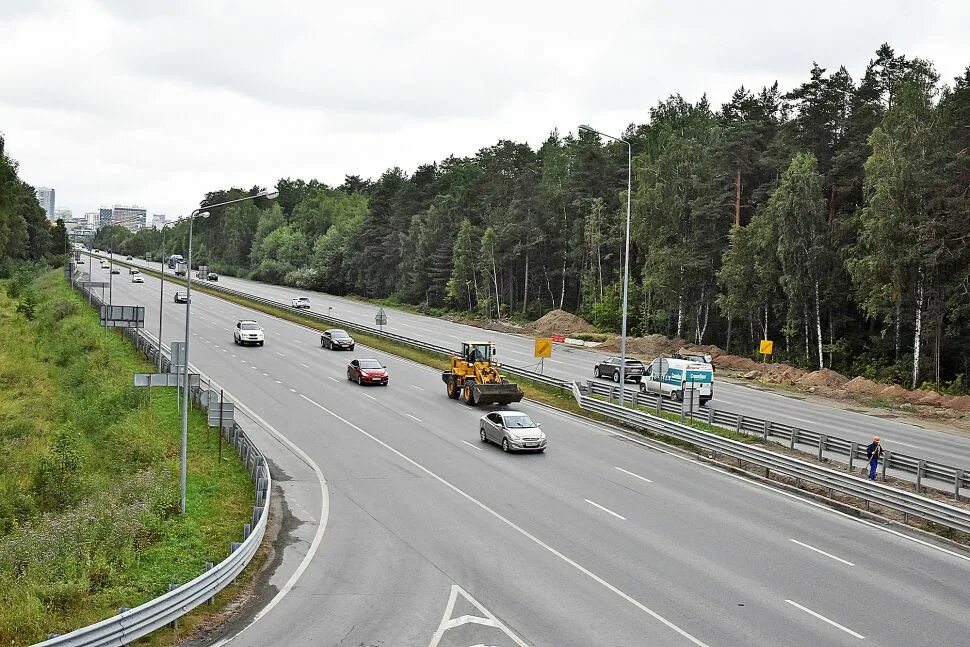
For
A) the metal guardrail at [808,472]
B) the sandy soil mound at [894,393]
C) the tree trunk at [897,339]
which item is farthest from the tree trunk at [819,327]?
the metal guardrail at [808,472]

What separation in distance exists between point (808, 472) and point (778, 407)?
17291 millimetres

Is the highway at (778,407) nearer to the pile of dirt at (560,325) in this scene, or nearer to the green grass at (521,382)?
the pile of dirt at (560,325)

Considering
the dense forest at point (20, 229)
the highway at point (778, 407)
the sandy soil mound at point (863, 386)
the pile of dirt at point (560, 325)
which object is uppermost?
the dense forest at point (20, 229)

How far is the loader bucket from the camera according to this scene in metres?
34.9

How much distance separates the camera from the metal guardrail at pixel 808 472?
60.6 feet

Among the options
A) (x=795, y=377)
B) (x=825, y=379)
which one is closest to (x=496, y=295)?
(x=795, y=377)

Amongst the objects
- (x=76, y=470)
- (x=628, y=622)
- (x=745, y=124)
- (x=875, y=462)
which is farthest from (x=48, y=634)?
(x=745, y=124)

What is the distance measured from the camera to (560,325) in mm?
73750

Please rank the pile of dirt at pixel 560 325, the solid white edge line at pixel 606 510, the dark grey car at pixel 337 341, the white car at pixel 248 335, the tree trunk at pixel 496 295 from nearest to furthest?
the solid white edge line at pixel 606 510, the dark grey car at pixel 337 341, the white car at pixel 248 335, the pile of dirt at pixel 560 325, the tree trunk at pixel 496 295

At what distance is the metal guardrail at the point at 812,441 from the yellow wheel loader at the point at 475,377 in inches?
184

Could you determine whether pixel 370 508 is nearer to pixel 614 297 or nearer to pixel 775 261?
pixel 775 261

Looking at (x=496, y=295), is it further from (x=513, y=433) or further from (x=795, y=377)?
(x=513, y=433)

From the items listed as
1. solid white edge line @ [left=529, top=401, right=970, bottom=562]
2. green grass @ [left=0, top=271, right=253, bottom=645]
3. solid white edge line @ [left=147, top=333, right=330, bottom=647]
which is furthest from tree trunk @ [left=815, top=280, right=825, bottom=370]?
green grass @ [left=0, top=271, right=253, bottom=645]

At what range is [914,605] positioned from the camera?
1397 cm
